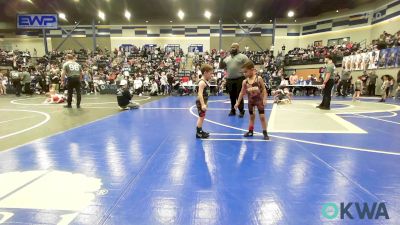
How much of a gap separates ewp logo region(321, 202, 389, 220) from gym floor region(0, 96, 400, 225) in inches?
1.6

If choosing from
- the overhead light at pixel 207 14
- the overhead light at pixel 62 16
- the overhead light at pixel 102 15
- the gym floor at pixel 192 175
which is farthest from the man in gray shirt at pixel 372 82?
the overhead light at pixel 62 16

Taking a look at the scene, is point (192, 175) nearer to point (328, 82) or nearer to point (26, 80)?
point (328, 82)

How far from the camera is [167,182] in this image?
264 centimetres

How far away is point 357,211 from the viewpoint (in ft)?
6.82

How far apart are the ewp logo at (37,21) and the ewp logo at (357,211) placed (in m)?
22.5

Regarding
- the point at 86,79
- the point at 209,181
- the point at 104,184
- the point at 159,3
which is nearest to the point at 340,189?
the point at 209,181

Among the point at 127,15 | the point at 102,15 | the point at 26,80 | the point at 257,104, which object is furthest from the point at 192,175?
the point at 102,15

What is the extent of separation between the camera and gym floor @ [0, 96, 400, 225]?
80.7 inches

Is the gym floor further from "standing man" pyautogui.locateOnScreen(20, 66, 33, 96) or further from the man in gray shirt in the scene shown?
"standing man" pyautogui.locateOnScreen(20, 66, 33, 96)

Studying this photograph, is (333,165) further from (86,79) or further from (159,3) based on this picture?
(159,3)

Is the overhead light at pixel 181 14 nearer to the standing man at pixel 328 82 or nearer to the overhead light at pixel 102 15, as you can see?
the overhead light at pixel 102 15

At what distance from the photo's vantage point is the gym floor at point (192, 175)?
205 cm

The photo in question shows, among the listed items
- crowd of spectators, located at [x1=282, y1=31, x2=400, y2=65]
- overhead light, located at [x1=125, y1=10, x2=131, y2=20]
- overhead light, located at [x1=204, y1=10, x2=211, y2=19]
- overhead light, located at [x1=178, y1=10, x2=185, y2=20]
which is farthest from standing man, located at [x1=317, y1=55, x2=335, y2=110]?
overhead light, located at [x1=125, y1=10, x2=131, y2=20]

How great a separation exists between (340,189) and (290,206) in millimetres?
630
